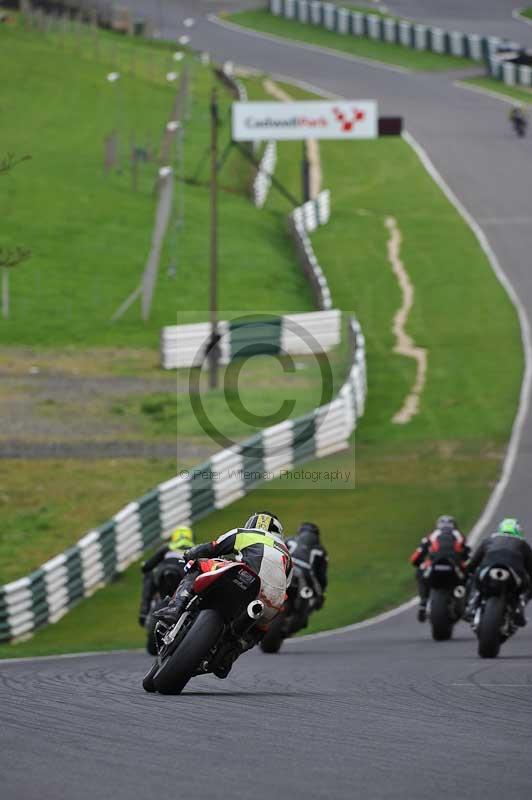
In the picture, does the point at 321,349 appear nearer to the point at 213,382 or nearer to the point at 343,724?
the point at 213,382

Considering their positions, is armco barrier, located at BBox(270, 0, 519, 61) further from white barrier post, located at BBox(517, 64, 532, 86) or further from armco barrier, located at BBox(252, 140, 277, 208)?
armco barrier, located at BBox(252, 140, 277, 208)

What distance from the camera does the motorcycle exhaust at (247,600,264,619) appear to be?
36.0 feet

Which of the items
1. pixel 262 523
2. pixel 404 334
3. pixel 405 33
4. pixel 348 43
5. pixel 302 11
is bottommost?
pixel 348 43

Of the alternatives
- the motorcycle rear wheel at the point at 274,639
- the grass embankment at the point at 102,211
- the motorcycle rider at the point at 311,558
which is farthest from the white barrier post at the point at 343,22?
the motorcycle rear wheel at the point at 274,639

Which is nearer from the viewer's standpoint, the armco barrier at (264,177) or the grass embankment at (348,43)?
the armco barrier at (264,177)

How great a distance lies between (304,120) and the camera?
5069 centimetres

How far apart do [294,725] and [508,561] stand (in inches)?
238

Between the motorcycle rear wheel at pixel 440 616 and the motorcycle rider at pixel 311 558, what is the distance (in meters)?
1.25

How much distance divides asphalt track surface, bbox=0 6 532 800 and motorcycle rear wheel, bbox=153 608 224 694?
0.61 feet

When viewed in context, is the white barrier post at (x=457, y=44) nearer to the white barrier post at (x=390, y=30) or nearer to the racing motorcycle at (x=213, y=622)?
the white barrier post at (x=390, y=30)

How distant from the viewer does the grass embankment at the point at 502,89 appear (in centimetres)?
6988

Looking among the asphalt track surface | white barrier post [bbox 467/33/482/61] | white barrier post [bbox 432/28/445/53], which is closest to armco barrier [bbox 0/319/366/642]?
the asphalt track surface

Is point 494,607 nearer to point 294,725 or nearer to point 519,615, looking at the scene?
point 519,615

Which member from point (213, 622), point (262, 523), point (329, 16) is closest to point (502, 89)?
point (329, 16)
